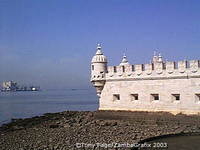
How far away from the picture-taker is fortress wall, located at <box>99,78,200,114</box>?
17.9 meters

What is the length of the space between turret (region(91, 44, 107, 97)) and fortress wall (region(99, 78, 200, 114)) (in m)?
0.41

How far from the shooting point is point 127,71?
21125 millimetres

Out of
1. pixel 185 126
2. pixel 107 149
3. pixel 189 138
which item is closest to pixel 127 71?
pixel 185 126

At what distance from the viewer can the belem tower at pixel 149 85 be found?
17922mm

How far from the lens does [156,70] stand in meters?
19.5

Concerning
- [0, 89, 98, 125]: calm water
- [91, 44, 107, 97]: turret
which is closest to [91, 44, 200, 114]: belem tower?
[91, 44, 107, 97]: turret

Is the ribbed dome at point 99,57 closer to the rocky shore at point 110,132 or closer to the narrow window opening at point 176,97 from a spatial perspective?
the rocky shore at point 110,132

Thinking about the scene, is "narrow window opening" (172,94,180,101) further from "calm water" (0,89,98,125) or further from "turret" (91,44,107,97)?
"calm water" (0,89,98,125)

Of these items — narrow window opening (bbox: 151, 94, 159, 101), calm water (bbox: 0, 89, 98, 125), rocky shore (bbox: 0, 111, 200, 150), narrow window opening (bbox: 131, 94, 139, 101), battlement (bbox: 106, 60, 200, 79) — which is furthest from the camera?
calm water (bbox: 0, 89, 98, 125)

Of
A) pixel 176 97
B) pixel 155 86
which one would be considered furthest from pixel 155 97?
pixel 176 97

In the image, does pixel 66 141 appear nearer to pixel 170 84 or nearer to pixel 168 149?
pixel 168 149

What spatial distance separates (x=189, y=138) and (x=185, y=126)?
7.66 feet

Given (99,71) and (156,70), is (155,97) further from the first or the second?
(99,71)

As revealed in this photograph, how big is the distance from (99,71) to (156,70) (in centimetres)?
467
